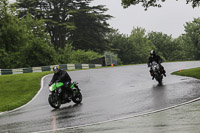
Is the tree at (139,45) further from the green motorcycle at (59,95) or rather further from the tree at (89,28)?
the green motorcycle at (59,95)

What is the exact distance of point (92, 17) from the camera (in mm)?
57938

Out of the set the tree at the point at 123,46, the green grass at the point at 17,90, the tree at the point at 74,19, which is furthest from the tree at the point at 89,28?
the green grass at the point at 17,90

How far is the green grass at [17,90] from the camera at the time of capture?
18219 millimetres

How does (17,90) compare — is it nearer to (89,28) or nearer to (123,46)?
(89,28)

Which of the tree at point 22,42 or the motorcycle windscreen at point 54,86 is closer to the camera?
the motorcycle windscreen at point 54,86

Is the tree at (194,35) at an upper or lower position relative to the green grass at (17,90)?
upper

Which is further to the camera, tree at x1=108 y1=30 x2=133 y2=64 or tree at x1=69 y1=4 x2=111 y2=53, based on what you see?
tree at x1=108 y1=30 x2=133 y2=64

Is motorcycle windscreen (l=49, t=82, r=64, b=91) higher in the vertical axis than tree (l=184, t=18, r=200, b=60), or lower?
lower

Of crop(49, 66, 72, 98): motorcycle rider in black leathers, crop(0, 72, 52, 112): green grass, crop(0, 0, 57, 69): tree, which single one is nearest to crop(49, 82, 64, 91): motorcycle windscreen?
crop(49, 66, 72, 98): motorcycle rider in black leathers

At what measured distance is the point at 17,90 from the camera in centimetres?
2252

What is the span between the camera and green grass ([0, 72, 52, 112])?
18219mm

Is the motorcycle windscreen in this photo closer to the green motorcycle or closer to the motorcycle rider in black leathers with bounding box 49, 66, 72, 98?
the green motorcycle

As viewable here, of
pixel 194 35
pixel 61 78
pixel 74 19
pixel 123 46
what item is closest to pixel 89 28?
pixel 74 19

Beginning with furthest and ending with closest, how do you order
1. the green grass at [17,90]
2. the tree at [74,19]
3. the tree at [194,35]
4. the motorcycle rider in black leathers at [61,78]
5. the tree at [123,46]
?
the tree at [194,35], the tree at [123,46], the tree at [74,19], the green grass at [17,90], the motorcycle rider in black leathers at [61,78]
